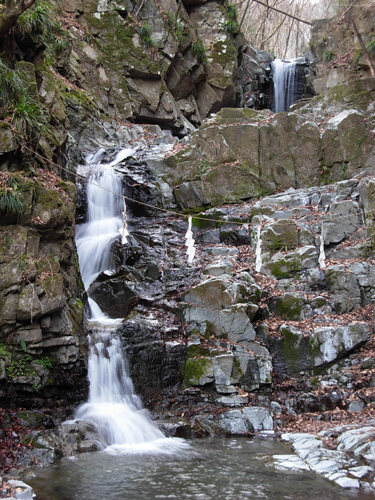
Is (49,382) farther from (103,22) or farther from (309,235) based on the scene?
(103,22)

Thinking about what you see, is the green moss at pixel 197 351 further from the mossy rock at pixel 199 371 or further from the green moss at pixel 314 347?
the green moss at pixel 314 347

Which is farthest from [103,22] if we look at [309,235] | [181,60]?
[309,235]

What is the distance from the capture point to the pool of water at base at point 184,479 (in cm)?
558

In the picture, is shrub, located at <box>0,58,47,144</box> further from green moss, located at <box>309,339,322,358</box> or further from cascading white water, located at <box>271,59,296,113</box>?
cascading white water, located at <box>271,59,296,113</box>

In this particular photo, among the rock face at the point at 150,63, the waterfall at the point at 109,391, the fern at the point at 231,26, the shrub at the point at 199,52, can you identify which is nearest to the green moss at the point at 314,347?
the waterfall at the point at 109,391

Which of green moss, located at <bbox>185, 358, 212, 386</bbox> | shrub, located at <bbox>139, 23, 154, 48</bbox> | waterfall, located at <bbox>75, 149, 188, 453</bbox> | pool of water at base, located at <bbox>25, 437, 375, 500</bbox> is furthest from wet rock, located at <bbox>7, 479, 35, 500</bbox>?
shrub, located at <bbox>139, 23, 154, 48</bbox>

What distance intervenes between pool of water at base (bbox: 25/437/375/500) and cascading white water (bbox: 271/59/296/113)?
24123mm

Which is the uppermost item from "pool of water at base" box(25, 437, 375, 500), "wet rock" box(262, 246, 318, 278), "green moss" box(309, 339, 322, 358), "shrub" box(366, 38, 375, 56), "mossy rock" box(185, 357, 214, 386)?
"shrub" box(366, 38, 375, 56)

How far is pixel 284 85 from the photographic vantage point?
27625mm

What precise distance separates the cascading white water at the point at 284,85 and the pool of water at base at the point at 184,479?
79.1 ft

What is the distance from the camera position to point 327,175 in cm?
1617

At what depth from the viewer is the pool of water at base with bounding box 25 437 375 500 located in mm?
5582

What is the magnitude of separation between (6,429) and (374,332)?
8.53 metres

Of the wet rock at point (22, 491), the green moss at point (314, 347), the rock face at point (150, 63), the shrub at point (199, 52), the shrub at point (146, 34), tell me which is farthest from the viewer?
the shrub at point (199, 52)
